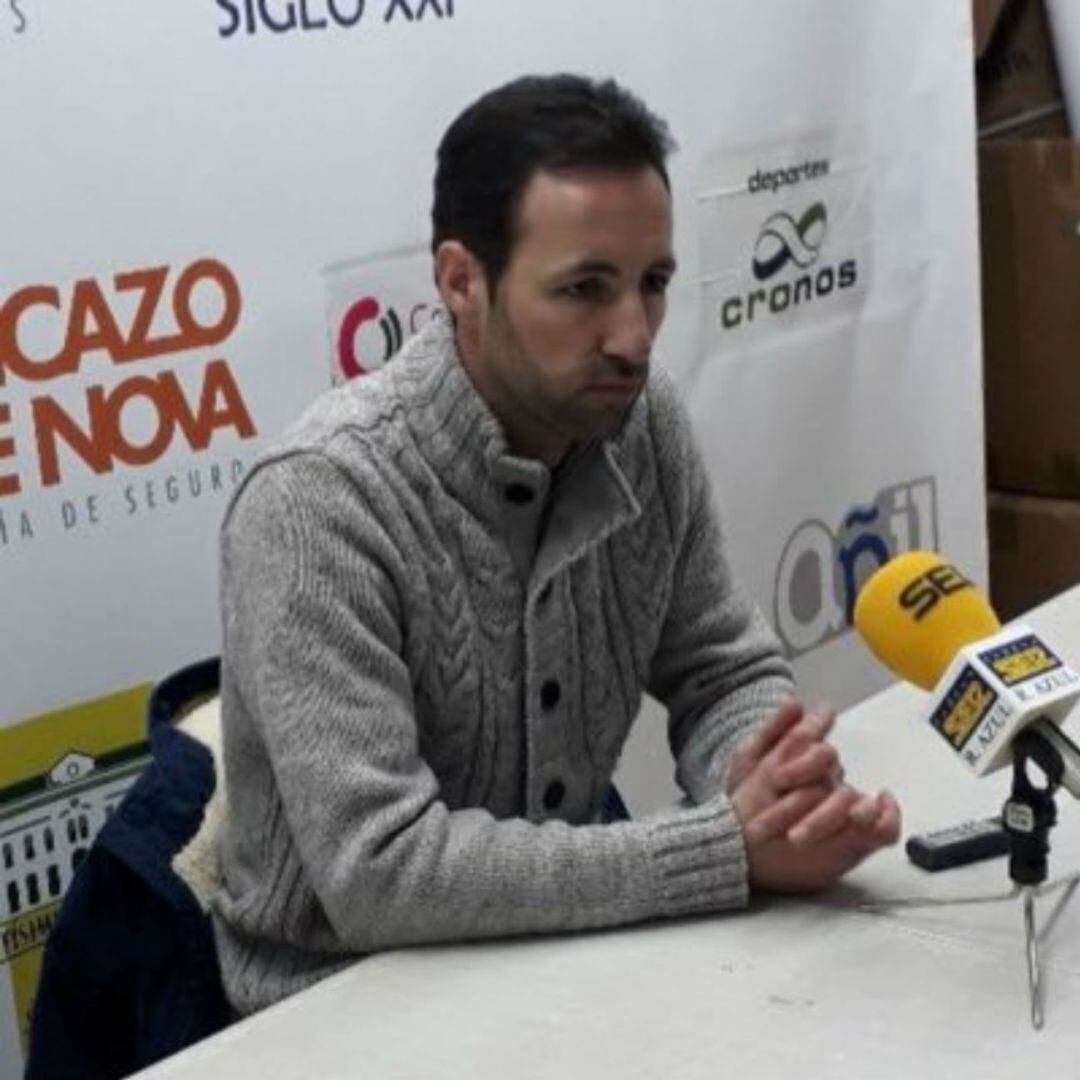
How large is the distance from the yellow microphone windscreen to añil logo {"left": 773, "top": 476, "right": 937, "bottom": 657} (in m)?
1.44

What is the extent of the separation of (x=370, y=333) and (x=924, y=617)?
3.26ft

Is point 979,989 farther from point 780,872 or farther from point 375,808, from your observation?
point 375,808

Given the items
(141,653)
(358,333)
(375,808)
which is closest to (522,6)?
(358,333)

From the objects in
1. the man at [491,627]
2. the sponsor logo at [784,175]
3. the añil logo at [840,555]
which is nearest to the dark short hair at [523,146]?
the man at [491,627]

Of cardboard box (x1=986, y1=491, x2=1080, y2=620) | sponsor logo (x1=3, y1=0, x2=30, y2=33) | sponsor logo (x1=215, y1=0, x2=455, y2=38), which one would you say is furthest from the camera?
cardboard box (x1=986, y1=491, x2=1080, y2=620)

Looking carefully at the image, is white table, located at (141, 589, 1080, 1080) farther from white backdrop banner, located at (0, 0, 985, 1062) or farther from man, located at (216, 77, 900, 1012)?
white backdrop banner, located at (0, 0, 985, 1062)

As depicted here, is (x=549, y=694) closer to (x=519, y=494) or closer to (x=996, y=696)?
(x=519, y=494)

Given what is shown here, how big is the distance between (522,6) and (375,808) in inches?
47.1

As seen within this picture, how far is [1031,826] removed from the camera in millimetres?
1271

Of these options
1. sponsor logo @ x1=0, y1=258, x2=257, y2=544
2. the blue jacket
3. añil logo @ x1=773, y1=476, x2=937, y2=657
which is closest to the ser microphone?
the blue jacket

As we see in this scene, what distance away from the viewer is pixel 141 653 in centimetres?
198

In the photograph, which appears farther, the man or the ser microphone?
the man

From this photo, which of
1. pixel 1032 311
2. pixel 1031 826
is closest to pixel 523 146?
pixel 1031 826

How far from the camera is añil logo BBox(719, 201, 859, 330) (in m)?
2.65
